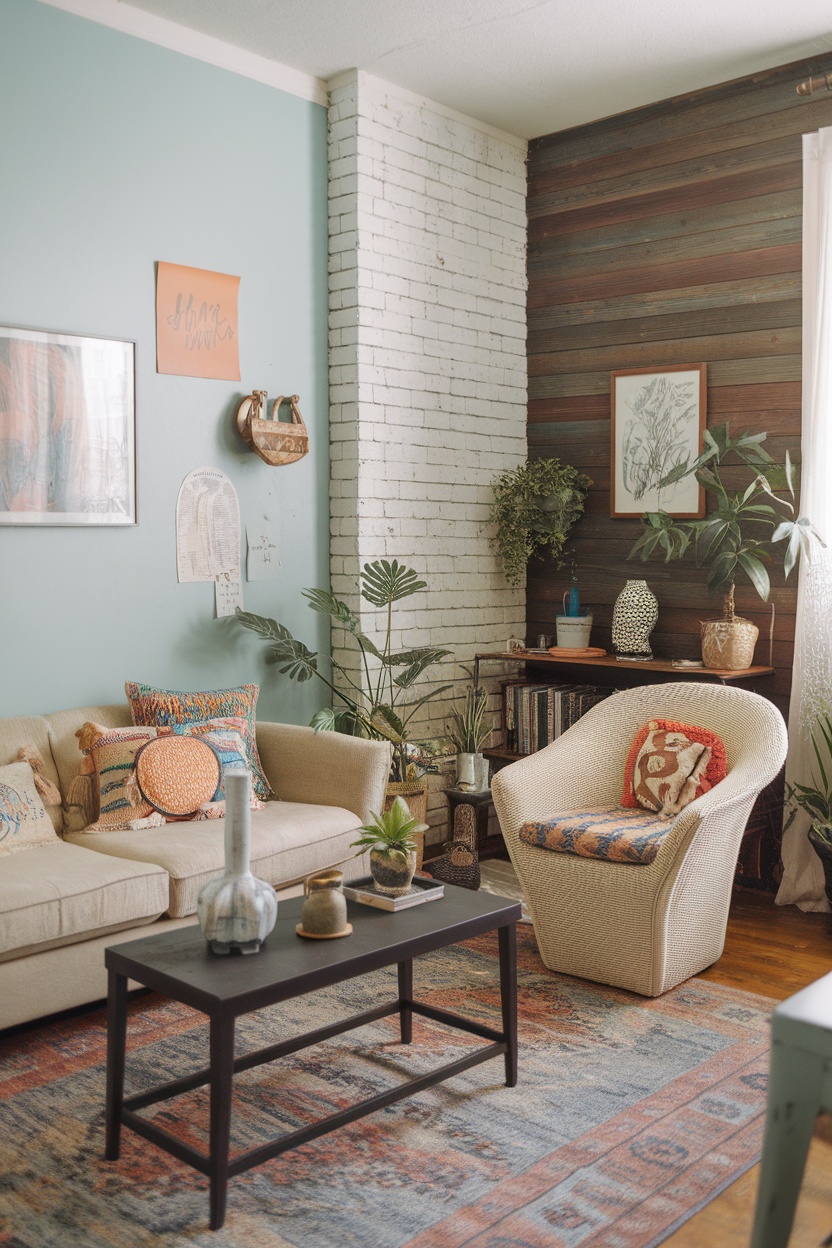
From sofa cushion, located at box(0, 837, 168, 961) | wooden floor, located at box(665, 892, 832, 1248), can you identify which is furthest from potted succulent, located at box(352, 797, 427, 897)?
wooden floor, located at box(665, 892, 832, 1248)

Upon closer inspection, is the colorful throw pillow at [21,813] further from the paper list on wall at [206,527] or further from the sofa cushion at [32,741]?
the paper list on wall at [206,527]

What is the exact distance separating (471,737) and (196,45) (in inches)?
106

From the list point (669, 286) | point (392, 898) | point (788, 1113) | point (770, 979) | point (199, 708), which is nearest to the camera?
point (788, 1113)

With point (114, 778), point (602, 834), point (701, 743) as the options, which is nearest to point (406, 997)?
point (602, 834)

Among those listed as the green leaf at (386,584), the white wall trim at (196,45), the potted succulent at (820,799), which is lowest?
the potted succulent at (820,799)

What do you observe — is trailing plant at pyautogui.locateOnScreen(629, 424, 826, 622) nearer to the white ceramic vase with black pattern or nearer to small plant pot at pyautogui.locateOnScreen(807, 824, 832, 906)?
the white ceramic vase with black pattern

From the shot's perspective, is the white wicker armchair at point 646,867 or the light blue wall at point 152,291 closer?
the white wicker armchair at point 646,867

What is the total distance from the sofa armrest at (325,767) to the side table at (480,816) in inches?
24.6

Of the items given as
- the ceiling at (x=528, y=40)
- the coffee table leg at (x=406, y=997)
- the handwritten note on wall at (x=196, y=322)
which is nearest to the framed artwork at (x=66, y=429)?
the handwritten note on wall at (x=196, y=322)

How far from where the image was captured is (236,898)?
2.25m

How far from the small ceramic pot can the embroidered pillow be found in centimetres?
139

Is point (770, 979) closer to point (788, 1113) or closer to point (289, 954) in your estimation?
point (289, 954)

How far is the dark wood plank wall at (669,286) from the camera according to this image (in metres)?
4.20

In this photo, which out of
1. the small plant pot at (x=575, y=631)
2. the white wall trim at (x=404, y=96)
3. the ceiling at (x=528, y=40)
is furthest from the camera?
the small plant pot at (x=575, y=631)
